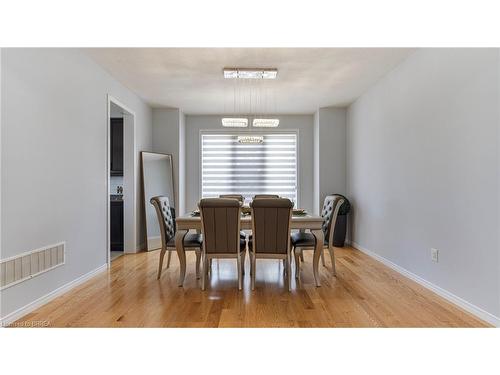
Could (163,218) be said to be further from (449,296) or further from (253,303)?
(449,296)

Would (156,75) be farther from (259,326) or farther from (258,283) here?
(259,326)

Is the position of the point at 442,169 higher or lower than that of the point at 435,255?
higher

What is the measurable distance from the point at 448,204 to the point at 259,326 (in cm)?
206

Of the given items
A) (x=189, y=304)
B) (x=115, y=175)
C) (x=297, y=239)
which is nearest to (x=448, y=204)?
(x=297, y=239)

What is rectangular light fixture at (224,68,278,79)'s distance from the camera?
159 inches

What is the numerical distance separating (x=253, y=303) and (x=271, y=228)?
74 centimetres

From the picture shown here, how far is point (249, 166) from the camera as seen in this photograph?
6.87 metres

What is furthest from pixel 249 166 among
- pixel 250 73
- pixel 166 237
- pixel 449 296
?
pixel 449 296

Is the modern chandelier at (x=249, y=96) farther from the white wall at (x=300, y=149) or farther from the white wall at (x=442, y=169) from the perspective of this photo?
the white wall at (x=442, y=169)

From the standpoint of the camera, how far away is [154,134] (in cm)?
618

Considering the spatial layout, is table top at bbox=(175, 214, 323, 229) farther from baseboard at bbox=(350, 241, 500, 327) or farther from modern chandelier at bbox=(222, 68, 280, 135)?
modern chandelier at bbox=(222, 68, 280, 135)

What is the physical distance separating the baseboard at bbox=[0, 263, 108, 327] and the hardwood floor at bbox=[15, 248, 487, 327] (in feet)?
0.19

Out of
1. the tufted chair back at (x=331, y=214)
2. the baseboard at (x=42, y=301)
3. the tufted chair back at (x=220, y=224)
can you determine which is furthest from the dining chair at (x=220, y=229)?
the baseboard at (x=42, y=301)

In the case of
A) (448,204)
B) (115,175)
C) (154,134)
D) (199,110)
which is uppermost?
(199,110)
